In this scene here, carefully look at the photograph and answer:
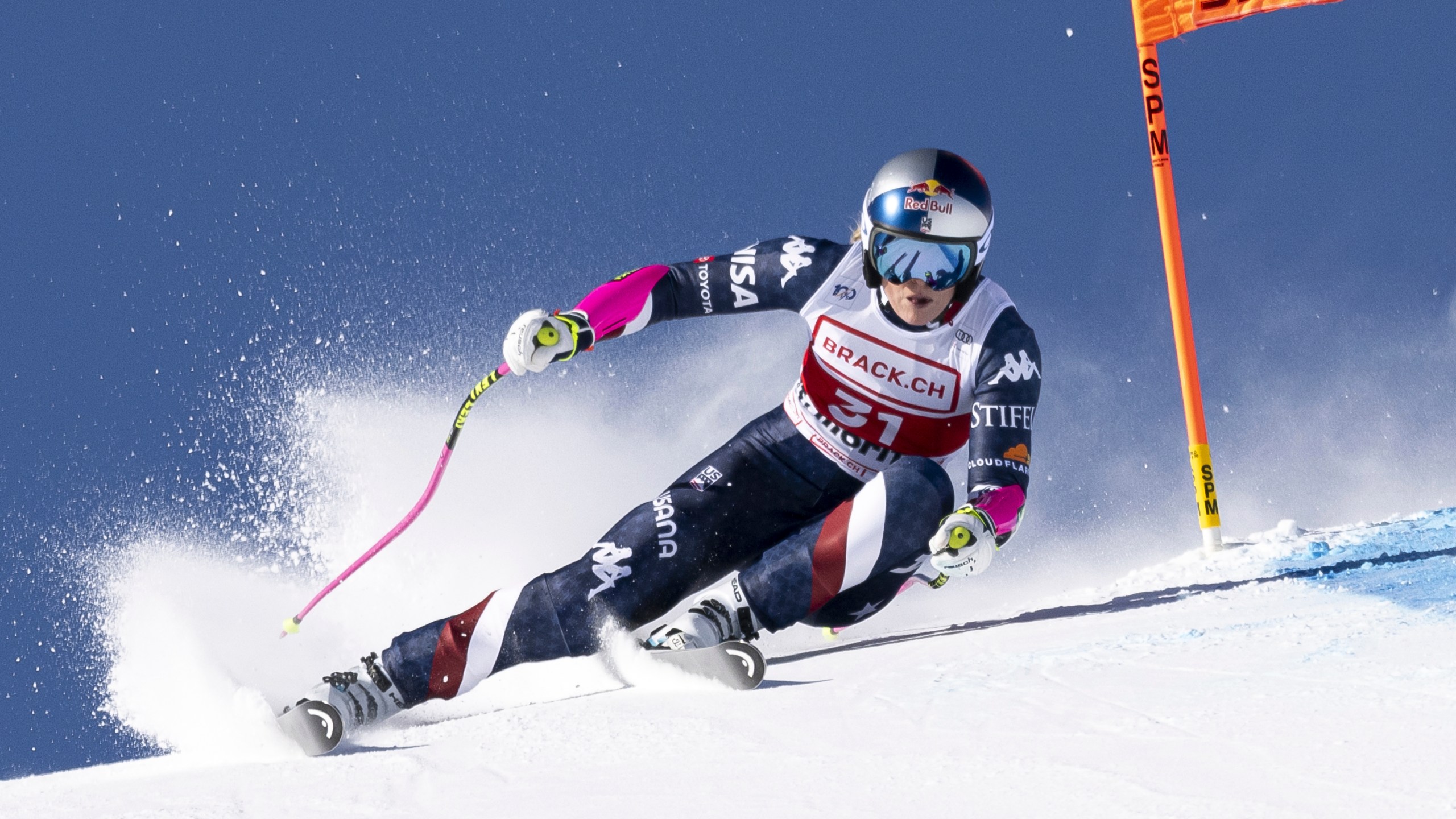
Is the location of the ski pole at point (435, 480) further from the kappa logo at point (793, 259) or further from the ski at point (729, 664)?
the ski at point (729, 664)

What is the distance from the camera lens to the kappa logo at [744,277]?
16.4 ft

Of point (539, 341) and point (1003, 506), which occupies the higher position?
point (539, 341)

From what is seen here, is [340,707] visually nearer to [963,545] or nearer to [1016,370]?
[963,545]

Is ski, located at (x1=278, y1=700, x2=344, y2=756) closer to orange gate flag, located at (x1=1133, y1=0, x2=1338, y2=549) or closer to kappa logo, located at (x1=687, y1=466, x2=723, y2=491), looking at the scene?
kappa logo, located at (x1=687, y1=466, x2=723, y2=491)

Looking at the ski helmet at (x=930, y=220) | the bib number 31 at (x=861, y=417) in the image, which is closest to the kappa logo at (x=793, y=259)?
the ski helmet at (x=930, y=220)

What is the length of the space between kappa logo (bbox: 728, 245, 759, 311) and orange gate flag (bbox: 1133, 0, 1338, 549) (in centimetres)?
209

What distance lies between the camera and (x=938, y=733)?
3.25 m

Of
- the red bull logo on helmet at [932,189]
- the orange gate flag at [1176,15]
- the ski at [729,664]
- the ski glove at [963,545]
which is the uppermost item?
the orange gate flag at [1176,15]

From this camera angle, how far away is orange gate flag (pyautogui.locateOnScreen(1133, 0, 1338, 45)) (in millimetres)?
5992

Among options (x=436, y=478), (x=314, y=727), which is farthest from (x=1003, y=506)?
(x=314, y=727)

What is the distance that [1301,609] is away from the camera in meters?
4.52

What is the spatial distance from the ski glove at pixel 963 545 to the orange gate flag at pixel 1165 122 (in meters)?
2.26

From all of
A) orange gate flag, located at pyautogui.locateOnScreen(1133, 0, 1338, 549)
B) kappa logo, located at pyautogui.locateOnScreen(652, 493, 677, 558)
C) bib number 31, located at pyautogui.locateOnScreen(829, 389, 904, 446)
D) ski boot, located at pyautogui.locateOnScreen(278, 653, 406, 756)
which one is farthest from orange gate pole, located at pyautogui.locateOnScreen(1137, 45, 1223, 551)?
ski boot, located at pyautogui.locateOnScreen(278, 653, 406, 756)

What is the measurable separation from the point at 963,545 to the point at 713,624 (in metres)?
0.93
